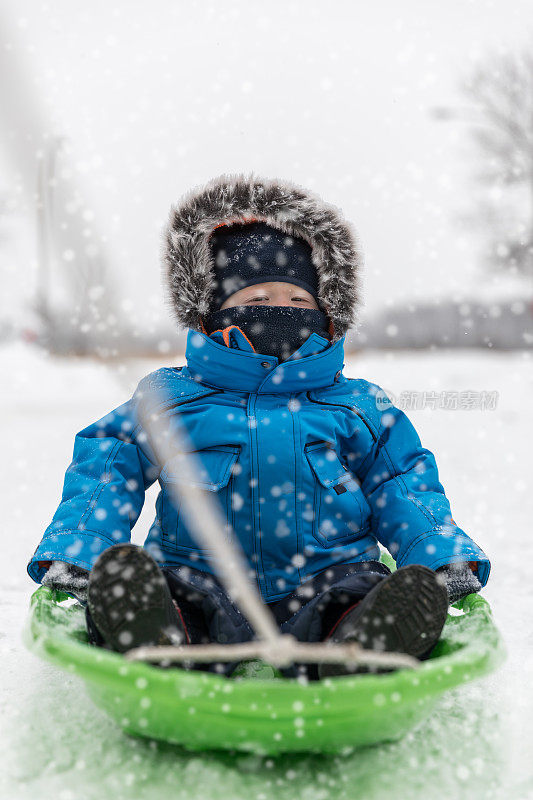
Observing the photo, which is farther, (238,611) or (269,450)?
(269,450)

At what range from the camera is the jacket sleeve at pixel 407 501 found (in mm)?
1611

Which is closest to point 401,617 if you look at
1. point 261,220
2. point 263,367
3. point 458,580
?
point 458,580

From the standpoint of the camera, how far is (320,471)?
1.72 m

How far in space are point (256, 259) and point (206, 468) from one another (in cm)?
65

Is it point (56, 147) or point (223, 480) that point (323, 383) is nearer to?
point (223, 480)

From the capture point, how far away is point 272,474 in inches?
66.2

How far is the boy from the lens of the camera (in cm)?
158

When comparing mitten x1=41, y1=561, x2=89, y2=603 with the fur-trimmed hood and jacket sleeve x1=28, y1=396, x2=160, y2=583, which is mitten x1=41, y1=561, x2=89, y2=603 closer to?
jacket sleeve x1=28, y1=396, x2=160, y2=583

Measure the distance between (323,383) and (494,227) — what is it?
40.0ft

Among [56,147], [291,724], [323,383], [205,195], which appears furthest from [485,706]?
[56,147]

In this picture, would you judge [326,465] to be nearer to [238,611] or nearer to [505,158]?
[238,611]

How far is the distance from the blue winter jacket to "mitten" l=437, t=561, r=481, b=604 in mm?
26

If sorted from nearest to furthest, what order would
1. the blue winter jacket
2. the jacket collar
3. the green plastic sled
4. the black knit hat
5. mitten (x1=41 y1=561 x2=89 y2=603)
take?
1. the green plastic sled
2. mitten (x1=41 y1=561 x2=89 y2=603)
3. the blue winter jacket
4. the jacket collar
5. the black knit hat

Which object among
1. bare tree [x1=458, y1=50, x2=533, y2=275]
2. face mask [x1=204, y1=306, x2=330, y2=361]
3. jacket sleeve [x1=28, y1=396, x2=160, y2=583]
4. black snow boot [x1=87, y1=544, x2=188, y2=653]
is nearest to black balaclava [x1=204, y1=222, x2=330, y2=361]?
face mask [x1=204, y1=306, x2=330, y2=361]
